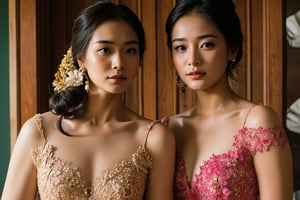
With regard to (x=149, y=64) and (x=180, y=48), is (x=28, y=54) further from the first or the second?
(x=180, y=48)

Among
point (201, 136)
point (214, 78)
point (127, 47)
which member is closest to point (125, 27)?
point (127, 47)

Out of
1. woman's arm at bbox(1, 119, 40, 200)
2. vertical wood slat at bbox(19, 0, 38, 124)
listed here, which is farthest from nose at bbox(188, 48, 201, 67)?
vertical wood slat at bbox(19, 0, 38, 124)

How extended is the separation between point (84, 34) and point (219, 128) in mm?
561

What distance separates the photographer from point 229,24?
1.70 meters

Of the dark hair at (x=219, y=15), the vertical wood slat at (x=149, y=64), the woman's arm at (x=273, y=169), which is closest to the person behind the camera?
the woman's arm at (x=273, y=169)

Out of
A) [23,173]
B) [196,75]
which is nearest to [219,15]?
[196,75]

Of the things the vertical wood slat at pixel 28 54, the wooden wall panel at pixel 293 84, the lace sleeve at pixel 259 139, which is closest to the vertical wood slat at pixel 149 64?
the vertical wood slat at pixel 28 54

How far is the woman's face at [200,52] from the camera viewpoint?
1.66 meters

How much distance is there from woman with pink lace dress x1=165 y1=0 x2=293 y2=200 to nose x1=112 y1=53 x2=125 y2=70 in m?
0.21

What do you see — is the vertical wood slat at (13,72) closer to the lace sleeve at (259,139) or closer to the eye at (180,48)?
the eye at (180,48)

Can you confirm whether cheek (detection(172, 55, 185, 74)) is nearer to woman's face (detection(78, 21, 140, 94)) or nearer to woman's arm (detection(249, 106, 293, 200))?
woman's face (detection(78, 21, 140, 94))

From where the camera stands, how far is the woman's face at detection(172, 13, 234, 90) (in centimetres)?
166

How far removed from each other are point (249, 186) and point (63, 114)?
677mm

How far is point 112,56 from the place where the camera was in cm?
Answer: 162
